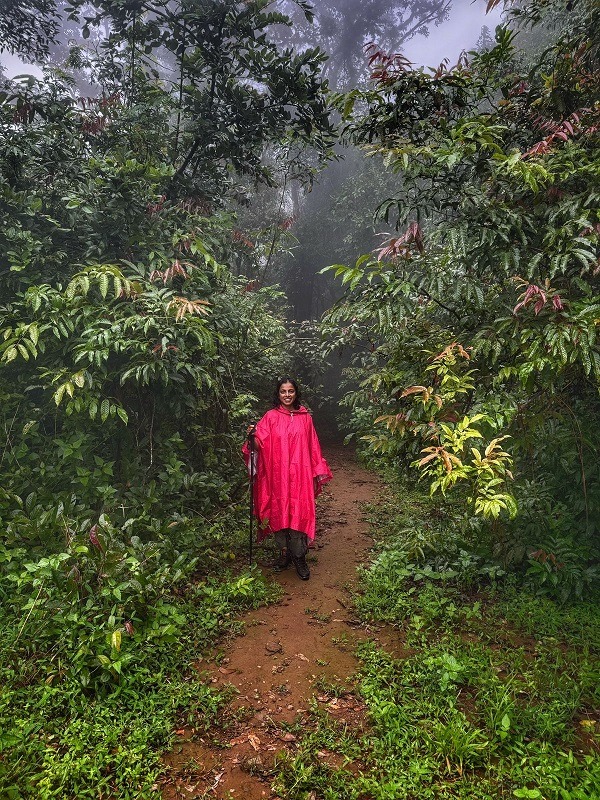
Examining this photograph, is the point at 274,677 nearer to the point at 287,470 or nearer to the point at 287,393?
the point at 287,470

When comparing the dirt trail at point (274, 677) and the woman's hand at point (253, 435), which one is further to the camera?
the woman's hand at point (253, 435)

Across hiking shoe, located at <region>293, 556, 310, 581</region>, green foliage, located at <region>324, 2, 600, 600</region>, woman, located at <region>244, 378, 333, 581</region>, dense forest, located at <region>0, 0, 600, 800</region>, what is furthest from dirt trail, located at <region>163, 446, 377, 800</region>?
green foliage, located at <region>324, 2, 600, 600</region>

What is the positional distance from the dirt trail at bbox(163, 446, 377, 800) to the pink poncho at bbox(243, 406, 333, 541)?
61 cm

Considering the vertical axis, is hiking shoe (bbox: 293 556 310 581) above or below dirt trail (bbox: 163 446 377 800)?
above

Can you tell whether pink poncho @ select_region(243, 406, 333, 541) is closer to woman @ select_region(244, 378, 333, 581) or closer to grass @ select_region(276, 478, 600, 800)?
woman @ select_region(244, 378, 333, 581)

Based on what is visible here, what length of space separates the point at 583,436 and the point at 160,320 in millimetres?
3714

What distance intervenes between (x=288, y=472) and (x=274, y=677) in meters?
1.94

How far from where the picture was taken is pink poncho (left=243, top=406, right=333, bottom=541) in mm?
4897

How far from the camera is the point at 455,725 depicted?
2.84m

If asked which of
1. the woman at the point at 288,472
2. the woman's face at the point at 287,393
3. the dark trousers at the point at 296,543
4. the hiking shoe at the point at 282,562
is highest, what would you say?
the woman's face at the point at 287,393

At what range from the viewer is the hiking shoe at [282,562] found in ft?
16.7

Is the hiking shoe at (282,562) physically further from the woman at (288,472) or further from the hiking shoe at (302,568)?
the hiking shoe at (302,568)

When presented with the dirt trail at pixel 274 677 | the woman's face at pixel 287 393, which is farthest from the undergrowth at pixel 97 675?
the woman's face at pixel 287 393

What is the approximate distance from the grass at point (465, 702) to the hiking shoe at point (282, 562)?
36.6 inches
